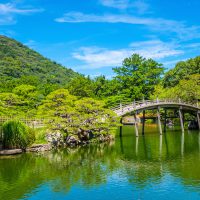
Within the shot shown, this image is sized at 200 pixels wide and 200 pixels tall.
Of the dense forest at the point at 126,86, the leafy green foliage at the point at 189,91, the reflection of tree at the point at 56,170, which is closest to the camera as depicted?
the reflection of tree at the point at 56,170

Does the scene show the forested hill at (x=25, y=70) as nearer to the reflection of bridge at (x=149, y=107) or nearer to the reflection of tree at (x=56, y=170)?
the reflection of bridge at (x=149, y=107)

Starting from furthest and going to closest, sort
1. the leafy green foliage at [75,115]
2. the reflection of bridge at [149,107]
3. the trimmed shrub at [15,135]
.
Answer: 1. the reflection of bridge at [149,107]
2. the leafy green foliage at [75,115]
3. the trimmed shrub at [15,135]

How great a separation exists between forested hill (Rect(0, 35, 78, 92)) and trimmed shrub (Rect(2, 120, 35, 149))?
2304cm

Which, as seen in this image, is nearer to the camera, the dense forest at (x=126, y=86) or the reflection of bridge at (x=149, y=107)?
the reflection of bridge at (x=149, y=107)

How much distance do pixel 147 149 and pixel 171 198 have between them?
15096 mm

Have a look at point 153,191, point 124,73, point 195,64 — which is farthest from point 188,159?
point 195,64

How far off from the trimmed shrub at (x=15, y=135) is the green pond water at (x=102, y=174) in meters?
1.59

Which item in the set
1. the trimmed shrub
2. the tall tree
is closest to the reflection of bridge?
the trimmed shrub

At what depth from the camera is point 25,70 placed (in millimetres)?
95500

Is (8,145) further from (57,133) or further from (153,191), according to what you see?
(153,191)

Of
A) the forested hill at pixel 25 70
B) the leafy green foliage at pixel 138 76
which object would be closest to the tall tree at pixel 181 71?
the leafy green foliage at pixel 138 76

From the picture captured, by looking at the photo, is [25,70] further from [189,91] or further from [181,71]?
[189,91]

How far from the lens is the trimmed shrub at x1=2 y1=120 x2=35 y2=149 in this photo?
89.2 ft

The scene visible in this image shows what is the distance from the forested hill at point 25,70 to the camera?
5872 cm
